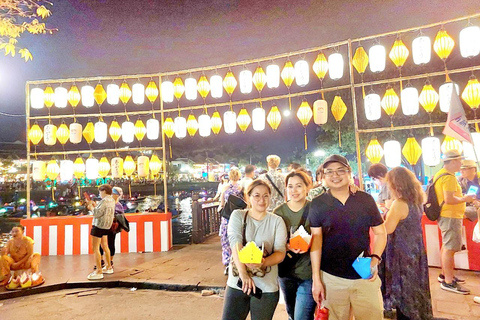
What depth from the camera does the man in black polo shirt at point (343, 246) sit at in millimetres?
2434

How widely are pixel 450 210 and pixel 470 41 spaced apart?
391 centimetres

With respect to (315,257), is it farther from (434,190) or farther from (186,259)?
(186,259)

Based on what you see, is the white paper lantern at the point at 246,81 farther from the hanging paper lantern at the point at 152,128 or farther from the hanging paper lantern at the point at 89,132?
the hanging paper lantern at the point at 89,132

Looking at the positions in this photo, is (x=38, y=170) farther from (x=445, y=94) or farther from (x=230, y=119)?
(x=445, y=94)

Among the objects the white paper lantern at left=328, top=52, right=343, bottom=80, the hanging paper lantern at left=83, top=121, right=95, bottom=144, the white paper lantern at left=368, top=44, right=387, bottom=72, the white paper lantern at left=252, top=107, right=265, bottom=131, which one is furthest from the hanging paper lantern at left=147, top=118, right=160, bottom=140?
the white paper lantern at left=368, top=44, right=387, bottom=72

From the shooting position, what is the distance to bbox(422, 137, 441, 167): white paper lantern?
6914mm

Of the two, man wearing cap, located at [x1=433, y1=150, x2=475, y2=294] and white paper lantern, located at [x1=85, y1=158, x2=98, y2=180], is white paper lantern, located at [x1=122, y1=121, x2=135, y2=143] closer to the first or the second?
white paper lantern, located at [x1=85, y1=158, x2=98, y2=180]

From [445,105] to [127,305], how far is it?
296 inches

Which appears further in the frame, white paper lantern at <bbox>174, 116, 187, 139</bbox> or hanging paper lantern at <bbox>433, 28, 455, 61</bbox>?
white paper lantern at <bbox>174, 116, 187, 139</bbox>

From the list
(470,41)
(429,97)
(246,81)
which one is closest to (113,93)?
(246,81)

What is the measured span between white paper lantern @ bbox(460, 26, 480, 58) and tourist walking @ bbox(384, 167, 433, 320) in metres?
4.73

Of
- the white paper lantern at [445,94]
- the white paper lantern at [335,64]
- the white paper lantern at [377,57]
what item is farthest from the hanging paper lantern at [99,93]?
the white paper lantern at [445,94]

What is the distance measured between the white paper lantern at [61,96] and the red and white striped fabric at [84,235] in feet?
11.5

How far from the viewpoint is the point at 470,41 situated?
20.2ft
